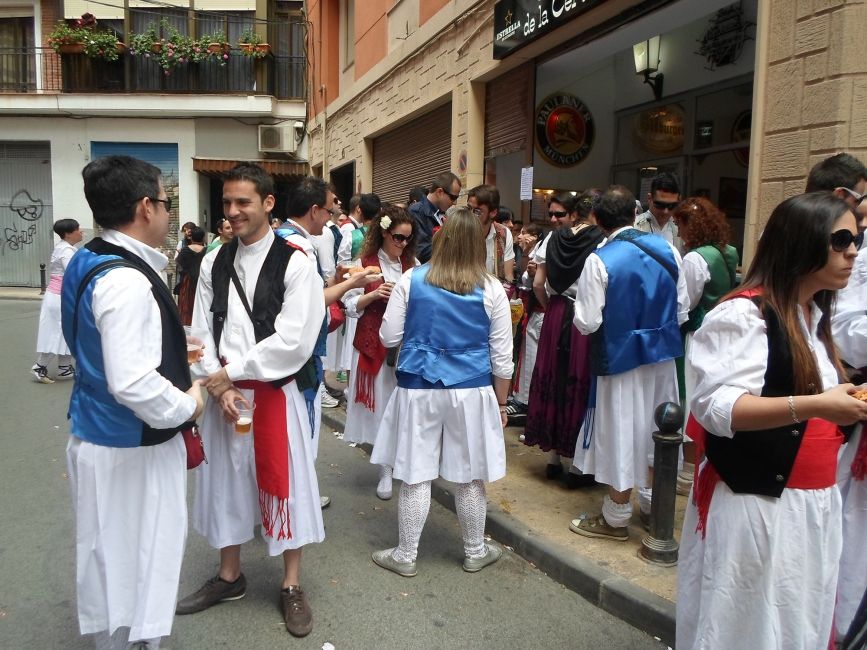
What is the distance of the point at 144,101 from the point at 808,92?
63.4 feet

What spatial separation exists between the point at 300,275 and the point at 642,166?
24.7ft

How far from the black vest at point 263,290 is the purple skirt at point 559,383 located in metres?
2.14

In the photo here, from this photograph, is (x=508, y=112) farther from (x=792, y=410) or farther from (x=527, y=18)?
(x=792, y=410)

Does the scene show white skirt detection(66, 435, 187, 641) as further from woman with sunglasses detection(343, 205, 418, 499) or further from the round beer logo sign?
the round beer logo sign

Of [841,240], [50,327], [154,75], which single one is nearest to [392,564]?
[841,240]

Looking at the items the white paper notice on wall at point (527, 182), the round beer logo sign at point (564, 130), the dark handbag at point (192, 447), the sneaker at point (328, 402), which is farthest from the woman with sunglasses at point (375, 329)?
the round beer logo sign at point (564, 130)

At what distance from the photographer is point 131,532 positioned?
2.49m

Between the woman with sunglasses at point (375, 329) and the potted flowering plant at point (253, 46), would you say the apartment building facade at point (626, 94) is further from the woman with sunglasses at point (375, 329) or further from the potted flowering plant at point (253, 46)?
the potted flowering plant at point (253, 46)

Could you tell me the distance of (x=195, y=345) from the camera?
117 inches

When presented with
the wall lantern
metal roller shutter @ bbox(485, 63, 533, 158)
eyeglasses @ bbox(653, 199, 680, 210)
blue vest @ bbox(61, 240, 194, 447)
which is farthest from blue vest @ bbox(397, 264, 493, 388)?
the wall lantern

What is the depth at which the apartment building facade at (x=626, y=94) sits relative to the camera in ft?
15.8

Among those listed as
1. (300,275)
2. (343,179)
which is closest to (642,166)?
(300,275)

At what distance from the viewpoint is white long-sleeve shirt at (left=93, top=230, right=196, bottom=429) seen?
2281mm

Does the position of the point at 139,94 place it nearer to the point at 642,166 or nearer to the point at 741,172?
the point at 642,166
